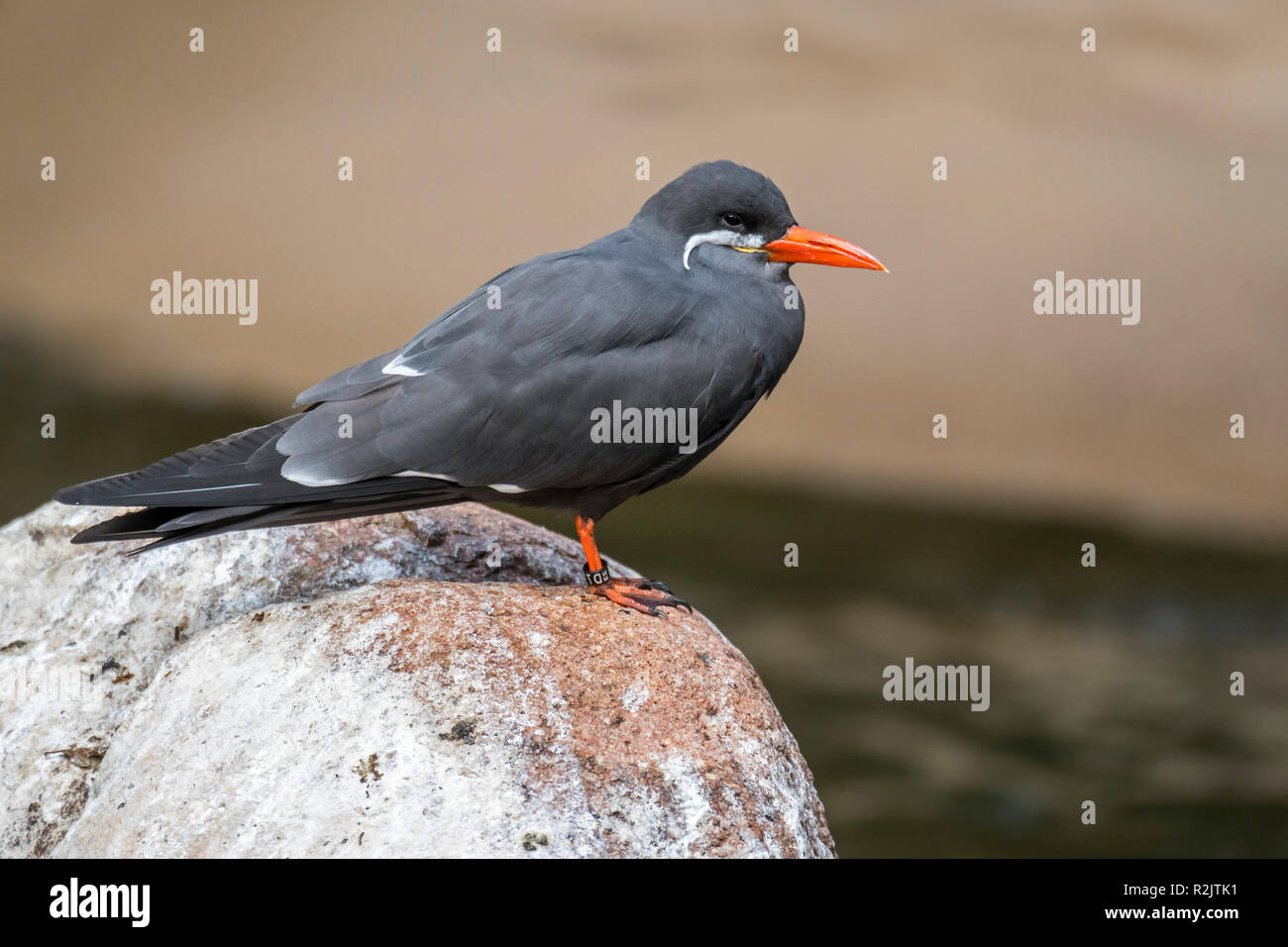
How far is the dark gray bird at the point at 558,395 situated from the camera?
613cm

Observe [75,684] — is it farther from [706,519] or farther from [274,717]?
[706,519]

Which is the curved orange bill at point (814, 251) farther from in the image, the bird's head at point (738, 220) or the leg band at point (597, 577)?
the leg band at point (597, 577)

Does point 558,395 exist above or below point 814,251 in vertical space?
below

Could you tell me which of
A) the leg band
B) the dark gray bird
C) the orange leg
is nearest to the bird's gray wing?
the dark gray bird

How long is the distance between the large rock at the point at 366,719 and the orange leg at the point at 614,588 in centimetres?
9

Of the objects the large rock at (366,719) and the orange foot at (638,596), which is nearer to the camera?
the large rock at (366,719)

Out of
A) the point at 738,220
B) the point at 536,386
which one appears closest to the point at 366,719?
the point at 536,386

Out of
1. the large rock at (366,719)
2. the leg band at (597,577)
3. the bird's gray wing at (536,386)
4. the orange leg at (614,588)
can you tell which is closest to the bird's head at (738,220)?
the bird's gray wing at (536,386)

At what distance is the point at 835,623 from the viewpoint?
20.5 metres

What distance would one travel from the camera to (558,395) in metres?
6.40

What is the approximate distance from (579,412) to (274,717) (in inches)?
78.3

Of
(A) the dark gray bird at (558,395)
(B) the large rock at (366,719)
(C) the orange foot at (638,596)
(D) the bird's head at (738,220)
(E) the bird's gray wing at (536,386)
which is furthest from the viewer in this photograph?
(D) the bird's head at (738,220)

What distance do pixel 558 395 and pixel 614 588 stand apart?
1.08 m

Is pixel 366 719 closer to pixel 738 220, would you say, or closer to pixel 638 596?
pixel 638 596
